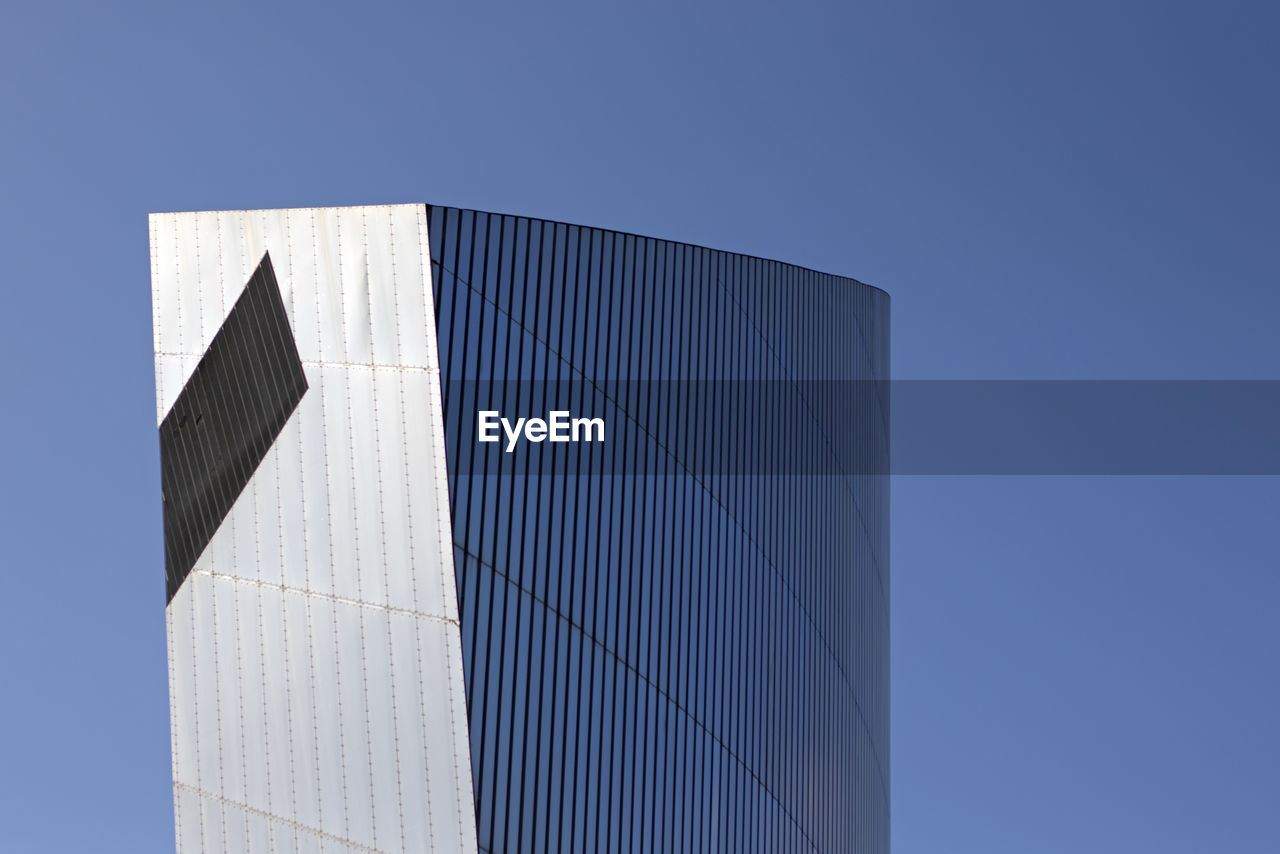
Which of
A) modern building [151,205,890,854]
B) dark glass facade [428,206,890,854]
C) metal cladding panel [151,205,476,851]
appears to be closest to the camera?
metal cladding panel [151,205,476,851]

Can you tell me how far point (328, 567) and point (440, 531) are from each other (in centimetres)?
268

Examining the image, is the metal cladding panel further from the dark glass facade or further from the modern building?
the dark glass facade

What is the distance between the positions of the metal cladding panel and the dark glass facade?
0.50 metres

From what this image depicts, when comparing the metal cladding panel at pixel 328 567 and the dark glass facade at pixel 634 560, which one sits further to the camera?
the dark glass facade at pixel 634 560

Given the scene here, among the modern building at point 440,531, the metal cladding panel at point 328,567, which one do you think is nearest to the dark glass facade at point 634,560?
the modern building at point 440,531

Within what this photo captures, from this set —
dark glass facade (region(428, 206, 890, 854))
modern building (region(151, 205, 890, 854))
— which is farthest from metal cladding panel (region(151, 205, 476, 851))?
dark glass facade (region(428, 206, 890, 854))

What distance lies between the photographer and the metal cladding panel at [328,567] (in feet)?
58.7

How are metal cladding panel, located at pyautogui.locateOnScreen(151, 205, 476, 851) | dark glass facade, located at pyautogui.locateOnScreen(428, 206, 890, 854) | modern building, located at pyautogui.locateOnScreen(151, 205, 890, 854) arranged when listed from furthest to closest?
dark glass facade, located at pyautogui.locateOnScreen(428, 206, 890, 854)
modern building, located at pyautogui.locateOnScreen(151, 205, 890, 854)
metal cladding panel, located at pyautogui.locateOnScreen(151, 205, 476, 851)

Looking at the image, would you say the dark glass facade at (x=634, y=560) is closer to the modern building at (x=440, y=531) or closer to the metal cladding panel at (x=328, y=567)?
the modern building at (x=440, y=531)

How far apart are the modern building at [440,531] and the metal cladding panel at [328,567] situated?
1.9 inches

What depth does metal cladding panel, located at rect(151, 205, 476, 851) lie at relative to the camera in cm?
1791

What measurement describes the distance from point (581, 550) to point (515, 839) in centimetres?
498

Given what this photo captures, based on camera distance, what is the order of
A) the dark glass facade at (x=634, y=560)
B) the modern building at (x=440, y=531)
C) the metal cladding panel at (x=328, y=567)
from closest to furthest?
the metal cladding panel at (x=328, y=567), the modern building at (x=440, y=531), the dark glass facade at (x=634, y=560)

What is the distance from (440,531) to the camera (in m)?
17.7
